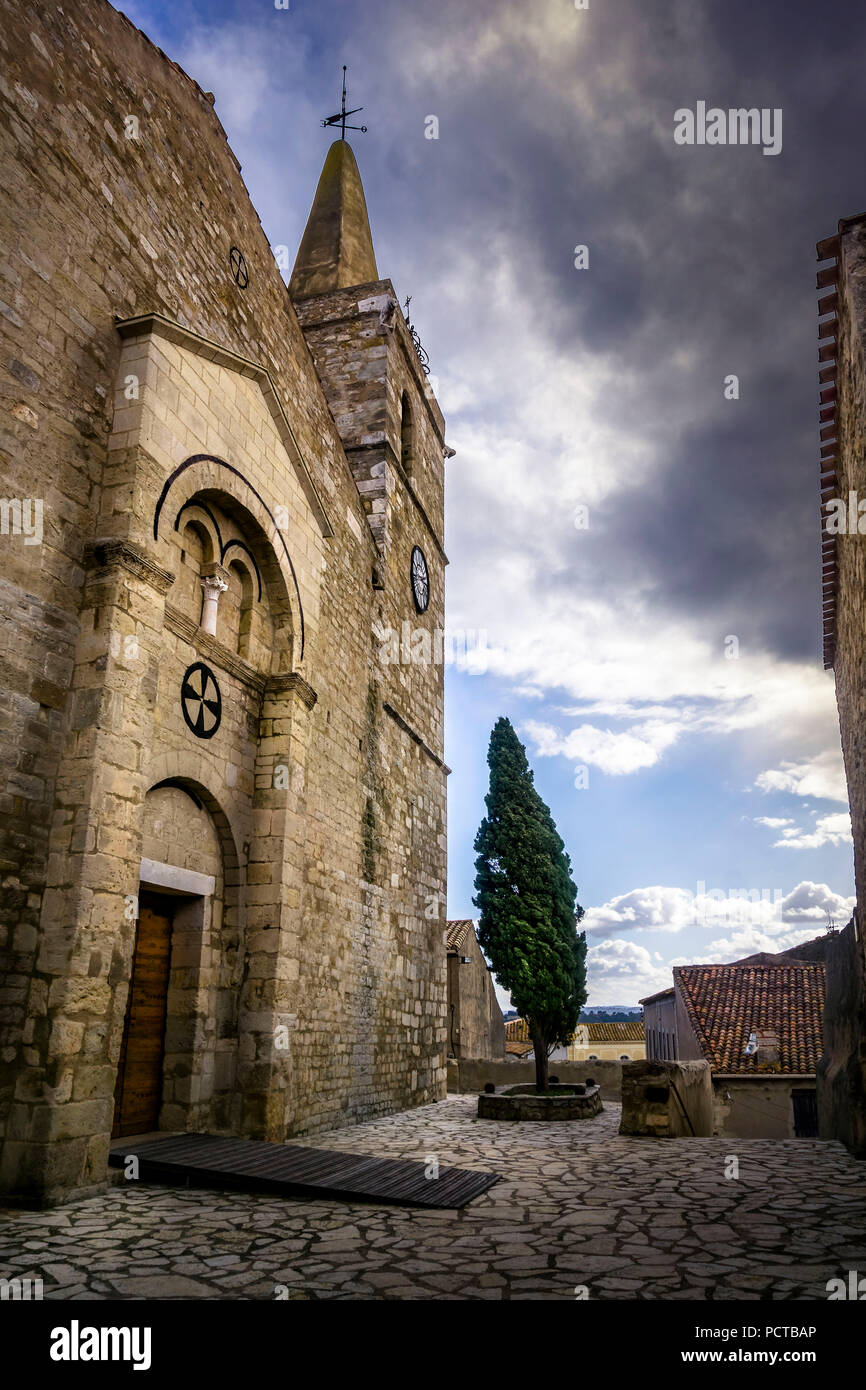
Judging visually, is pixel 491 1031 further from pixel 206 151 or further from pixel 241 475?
pixel 206 151

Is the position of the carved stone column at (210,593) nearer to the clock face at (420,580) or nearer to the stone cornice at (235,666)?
the stone cornice at (235,666)

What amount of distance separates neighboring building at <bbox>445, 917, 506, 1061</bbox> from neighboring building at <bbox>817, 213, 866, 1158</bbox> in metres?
10.0

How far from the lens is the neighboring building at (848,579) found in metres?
6.48

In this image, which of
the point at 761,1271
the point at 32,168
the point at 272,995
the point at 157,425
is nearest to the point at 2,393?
the point at 157,425

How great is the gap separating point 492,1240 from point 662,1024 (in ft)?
97.6

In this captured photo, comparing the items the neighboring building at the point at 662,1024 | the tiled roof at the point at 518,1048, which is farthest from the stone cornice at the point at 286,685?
the tiled roof at the point at 518,1048

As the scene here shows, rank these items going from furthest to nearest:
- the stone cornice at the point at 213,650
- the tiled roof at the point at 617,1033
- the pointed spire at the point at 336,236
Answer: the tiled roof at the point at 617,1033
the pointed spire at the point at 336,236
the stone cornice at the point at 213,650

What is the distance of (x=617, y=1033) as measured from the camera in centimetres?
4553

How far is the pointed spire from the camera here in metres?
15.5

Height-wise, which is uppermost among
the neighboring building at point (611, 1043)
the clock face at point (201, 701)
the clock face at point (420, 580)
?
the clock face at point (420, 580)

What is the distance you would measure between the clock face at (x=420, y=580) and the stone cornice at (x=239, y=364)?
352 centimetres

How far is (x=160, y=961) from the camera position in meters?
6.91

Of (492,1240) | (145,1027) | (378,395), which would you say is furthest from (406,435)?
(492,1240)

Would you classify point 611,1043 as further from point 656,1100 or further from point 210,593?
point 210,593
